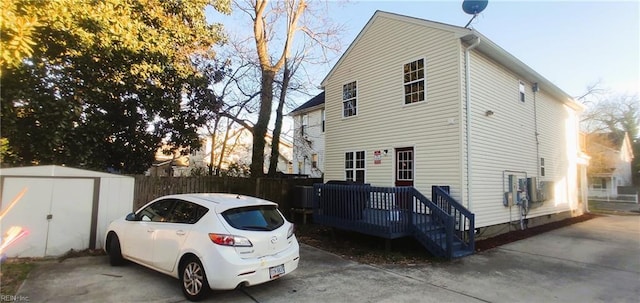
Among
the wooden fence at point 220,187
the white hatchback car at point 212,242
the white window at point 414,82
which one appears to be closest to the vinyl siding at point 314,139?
the wooden fence at point 220,187

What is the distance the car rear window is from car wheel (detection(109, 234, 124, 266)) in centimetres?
290

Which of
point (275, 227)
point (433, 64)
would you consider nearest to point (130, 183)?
point (275, 227)

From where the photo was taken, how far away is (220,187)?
433 inches

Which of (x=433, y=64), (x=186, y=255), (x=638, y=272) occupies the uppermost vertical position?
(x=433, y=64)

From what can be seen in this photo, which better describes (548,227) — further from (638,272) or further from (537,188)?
(638,272)

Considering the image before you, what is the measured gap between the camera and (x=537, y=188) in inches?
476

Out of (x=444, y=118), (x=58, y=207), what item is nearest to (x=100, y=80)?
(x=58, y=207)

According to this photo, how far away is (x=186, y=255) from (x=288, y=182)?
315 inches

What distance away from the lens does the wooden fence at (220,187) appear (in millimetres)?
8984

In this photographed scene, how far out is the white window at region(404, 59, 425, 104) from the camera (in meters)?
10.4

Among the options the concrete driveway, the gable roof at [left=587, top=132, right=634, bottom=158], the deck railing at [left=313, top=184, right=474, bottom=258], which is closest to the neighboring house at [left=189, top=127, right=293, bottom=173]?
the deck railing at [left=313, top=184, right=474, bottom=258]

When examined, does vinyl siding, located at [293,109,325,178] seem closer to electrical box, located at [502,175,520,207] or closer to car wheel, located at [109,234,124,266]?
electrical box, located at [502,175,520,207]

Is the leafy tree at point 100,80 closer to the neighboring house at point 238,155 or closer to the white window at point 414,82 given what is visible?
the white window at point 414,82

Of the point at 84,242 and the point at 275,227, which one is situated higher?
the point at 275,227
